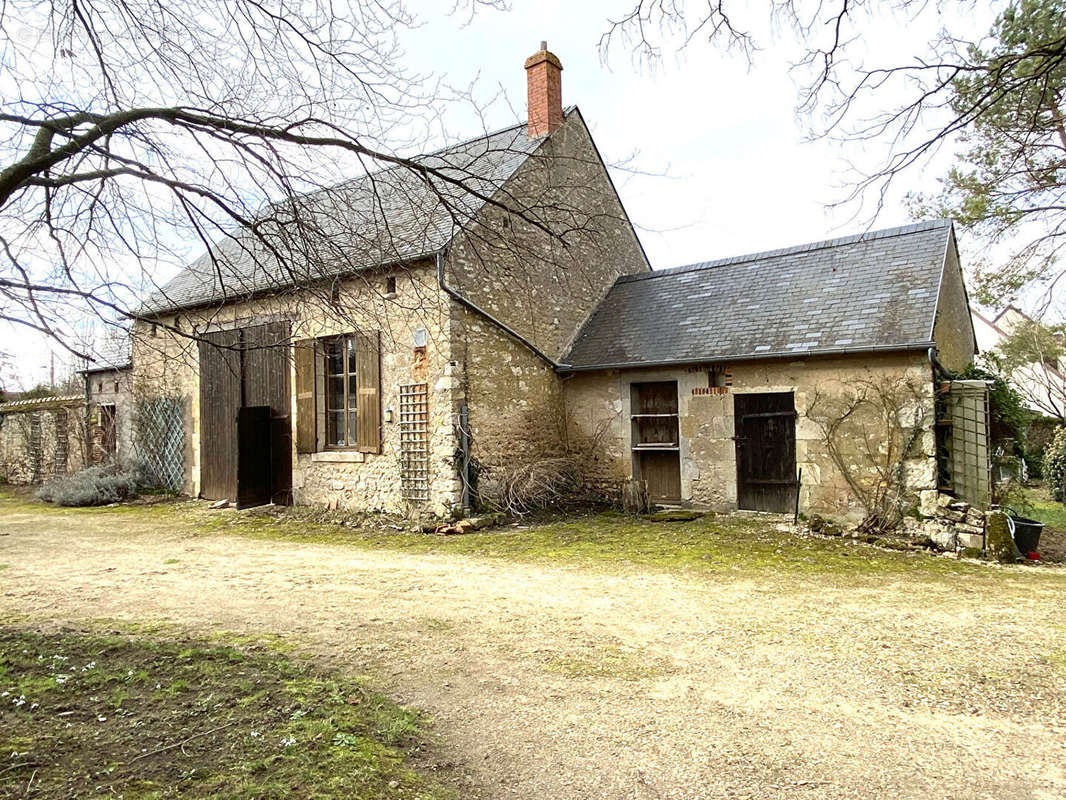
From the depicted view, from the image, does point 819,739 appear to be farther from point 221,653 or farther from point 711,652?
point 221,653

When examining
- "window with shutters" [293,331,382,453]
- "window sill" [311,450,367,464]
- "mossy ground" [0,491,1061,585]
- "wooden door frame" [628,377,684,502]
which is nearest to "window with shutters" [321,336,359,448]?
"window with shutters" [293,331,382,453]

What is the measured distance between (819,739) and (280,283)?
13.6 ft

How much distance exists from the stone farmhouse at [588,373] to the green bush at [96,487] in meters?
2.67

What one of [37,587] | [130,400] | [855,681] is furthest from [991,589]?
[130,400]

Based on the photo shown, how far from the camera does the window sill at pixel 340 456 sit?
34.6 feet

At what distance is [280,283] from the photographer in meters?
4.59

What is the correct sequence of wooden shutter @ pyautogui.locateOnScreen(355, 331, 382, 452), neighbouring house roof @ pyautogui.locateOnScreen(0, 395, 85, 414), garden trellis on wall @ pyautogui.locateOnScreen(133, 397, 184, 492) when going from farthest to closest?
neighbouring house roof @ pyautogui.locateOnScreen(0, 395, 85, 414), garden trellis on wall @ pyautogui.locateOnScreen(133, 397, 184, 492), wooden shutter @ pyautogui.locateOnScreen(355, 331, 382, 452)

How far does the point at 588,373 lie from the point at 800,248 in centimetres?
423

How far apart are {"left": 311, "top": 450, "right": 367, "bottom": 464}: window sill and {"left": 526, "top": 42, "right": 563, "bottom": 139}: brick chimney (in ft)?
20.6

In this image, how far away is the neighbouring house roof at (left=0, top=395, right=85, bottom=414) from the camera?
1669 centimetres

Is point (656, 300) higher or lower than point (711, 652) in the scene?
higher

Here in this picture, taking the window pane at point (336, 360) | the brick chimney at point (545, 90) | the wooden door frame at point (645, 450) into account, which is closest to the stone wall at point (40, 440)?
the window pane at point (336, 360)

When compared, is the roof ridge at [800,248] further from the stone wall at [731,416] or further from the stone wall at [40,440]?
the stone wall at [40,440]

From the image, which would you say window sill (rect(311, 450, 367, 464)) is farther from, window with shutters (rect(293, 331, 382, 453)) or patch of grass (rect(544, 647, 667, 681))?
patch of grass (rect(544, 647, 667, 681))
